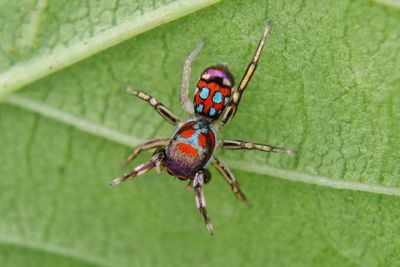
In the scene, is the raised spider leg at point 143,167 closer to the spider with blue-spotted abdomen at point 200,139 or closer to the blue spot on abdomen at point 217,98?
the spider with blue-spotted abdomen at point 200,139

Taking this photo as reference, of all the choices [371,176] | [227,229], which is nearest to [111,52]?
[227,229]

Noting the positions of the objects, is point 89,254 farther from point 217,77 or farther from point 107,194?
point 217,77

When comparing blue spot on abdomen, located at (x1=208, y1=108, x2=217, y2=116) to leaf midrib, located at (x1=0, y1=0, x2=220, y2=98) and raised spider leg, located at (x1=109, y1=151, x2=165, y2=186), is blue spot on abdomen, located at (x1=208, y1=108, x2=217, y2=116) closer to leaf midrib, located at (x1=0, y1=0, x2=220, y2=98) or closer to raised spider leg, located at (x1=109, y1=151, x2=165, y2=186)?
raised spider leg, located at (x1=109, y1=151, x2=165, y2=186)

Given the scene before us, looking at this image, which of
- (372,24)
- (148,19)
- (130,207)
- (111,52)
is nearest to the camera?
(372,24)

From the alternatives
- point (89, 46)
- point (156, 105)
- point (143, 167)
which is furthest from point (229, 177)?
point (89, 46)

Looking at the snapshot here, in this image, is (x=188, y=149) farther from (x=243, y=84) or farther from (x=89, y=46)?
(x=89, y=46)
